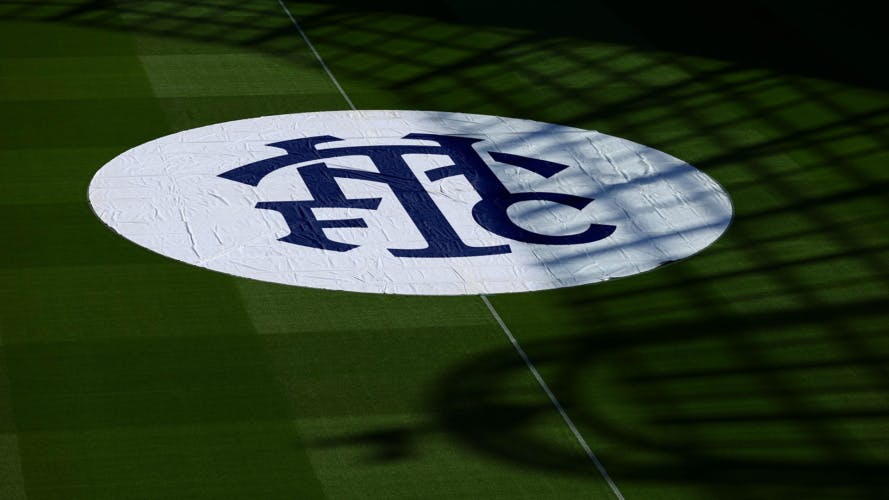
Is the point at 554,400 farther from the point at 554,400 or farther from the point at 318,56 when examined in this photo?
the point at 318,56

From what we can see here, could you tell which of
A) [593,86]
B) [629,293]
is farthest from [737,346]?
[593,86]

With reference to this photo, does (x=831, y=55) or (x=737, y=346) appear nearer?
(x=737, y=346)

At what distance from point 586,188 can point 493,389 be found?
358 centimetres

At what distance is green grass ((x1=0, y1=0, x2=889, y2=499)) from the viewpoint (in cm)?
845

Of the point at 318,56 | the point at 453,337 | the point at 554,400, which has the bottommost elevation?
the point at 318,56

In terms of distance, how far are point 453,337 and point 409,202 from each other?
2.15m

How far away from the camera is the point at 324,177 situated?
1238cm

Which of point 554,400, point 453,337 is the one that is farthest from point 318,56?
point 554,400

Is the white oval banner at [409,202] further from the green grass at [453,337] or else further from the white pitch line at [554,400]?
the white pitch line at [554,400]

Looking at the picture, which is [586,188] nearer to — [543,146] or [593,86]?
[543,146]

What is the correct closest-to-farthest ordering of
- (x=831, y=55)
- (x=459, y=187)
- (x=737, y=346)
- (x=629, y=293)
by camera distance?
(x=737, y=346) → (x=629, y=293) → (x=459, y=187) → (x=831, y=55)

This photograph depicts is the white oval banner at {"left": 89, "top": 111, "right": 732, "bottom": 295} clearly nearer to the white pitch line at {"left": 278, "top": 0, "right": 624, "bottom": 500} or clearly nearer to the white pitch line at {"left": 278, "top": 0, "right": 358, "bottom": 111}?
the white pitch line at {"left": 278, "top": 0, "right": 624, "bottom": 500}

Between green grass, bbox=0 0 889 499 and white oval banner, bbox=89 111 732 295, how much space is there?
23cm

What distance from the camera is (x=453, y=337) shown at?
33.0 ft
